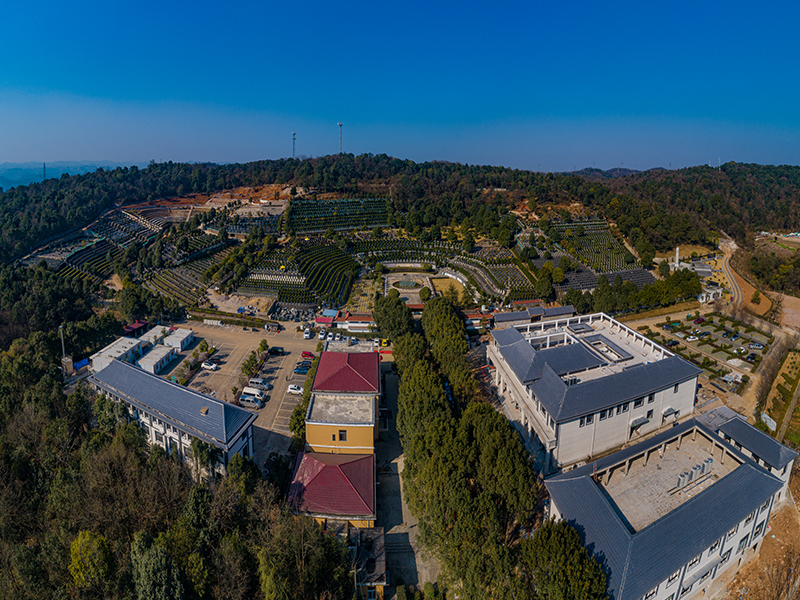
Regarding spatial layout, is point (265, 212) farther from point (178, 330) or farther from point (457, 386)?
point (457, 386)

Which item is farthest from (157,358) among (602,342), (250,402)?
(602,342)

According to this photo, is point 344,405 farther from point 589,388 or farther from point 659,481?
point 659,481

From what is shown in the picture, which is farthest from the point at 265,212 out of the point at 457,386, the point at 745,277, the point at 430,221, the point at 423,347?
the point at 745,277

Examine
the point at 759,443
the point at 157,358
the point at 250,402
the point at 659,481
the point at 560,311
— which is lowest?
the point at 250,402

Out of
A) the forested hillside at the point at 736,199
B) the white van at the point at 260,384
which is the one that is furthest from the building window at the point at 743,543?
the forested hillside at the point at 736,199

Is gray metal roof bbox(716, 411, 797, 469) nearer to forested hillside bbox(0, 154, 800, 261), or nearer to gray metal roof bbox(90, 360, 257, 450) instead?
gray metal roof bbox(90, 360, 257, 450)

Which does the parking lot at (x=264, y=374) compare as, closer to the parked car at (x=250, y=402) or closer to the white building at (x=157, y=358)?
the parked car at (x=250, y=402)

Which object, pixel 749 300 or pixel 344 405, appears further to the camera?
pixel 749 300
